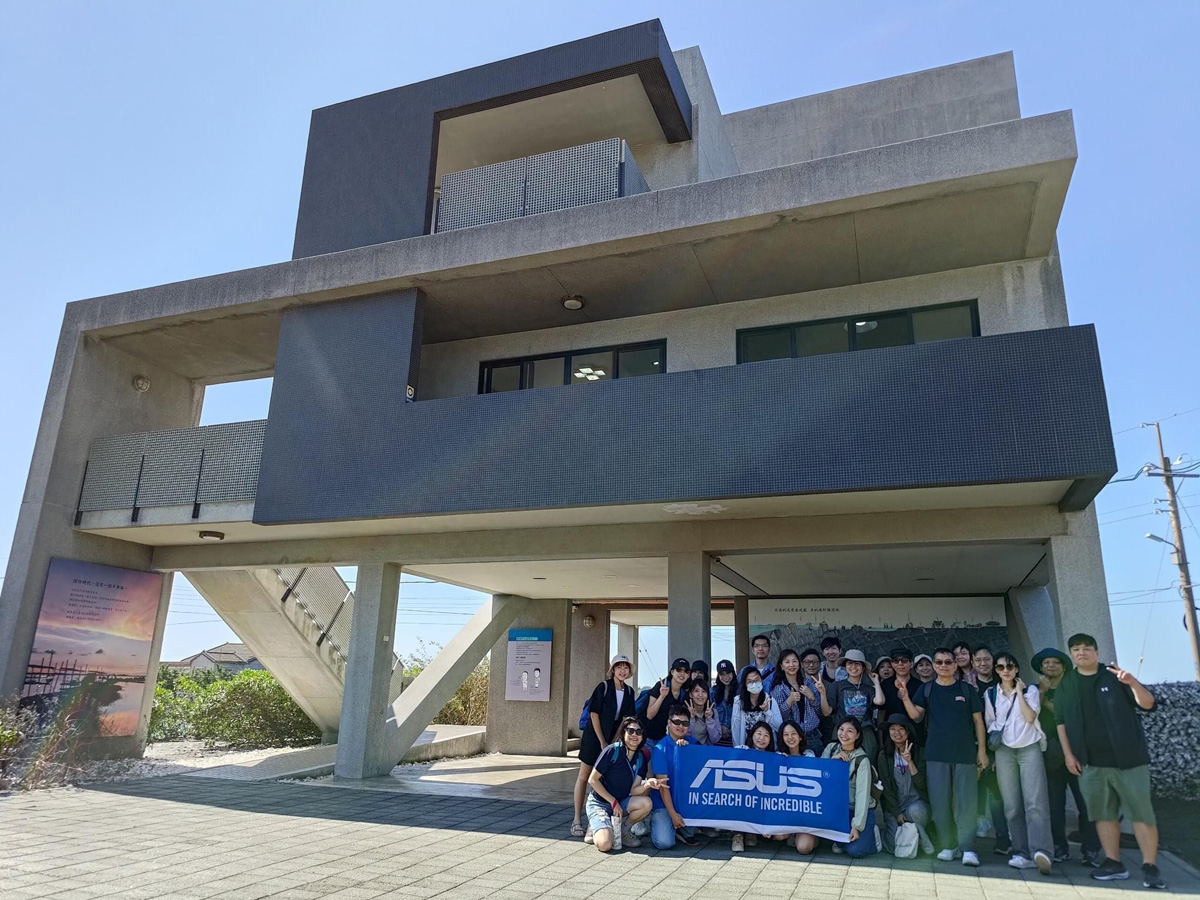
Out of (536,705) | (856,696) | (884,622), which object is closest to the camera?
(856,696)

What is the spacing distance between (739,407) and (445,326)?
18.4 ft

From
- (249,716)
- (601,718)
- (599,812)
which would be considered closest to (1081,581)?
(601,718)

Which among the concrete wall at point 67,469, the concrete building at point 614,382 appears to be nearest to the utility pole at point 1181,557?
the concrete building at point 614,382

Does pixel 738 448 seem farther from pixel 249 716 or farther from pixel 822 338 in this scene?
pixel 249 716

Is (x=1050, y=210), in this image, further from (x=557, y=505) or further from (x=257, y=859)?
(x=257, y=859)

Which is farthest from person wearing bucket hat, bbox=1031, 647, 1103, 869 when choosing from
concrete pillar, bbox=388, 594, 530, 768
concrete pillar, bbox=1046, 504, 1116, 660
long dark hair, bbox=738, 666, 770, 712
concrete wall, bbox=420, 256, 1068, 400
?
concrete pillar, bbox=388, 594, 530, 768

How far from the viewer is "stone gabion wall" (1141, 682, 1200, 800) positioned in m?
8.15

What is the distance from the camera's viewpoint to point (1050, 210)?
9.39 m

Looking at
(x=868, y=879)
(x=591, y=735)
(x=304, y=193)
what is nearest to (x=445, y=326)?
(x=304, y=193)

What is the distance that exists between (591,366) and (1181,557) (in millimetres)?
21603

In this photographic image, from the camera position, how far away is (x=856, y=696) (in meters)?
7.97

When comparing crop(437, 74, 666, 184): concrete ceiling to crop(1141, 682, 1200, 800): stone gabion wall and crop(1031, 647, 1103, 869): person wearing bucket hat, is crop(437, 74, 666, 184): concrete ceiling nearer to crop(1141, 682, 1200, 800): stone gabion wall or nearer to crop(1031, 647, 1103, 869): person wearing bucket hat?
crop(1031, 647, 1103, 869): person wearing bucket hat

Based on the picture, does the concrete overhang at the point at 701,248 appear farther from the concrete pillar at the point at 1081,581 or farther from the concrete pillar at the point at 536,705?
the concrete pillar at the point at 536,705

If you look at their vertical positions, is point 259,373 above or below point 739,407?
above
